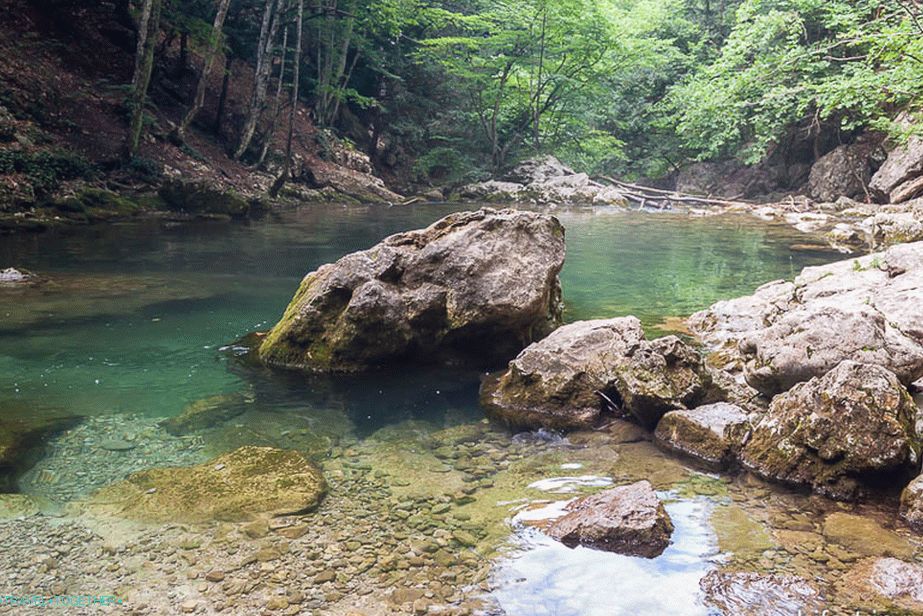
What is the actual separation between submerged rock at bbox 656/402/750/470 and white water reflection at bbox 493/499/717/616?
0.94 m

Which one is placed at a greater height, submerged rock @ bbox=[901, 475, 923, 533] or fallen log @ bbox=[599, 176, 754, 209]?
fallen log @ bbox=[599, 176, 754, 209]

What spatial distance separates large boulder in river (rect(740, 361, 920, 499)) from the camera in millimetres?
3654

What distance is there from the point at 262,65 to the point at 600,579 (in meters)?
20.4

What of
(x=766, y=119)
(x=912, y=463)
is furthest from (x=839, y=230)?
(x=912, y=463)

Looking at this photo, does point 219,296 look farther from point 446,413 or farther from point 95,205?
point 95,205

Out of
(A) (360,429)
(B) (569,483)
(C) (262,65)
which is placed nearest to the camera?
(B) (569,483)

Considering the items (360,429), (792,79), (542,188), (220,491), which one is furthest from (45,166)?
(792,79)

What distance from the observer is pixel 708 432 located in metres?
4.35

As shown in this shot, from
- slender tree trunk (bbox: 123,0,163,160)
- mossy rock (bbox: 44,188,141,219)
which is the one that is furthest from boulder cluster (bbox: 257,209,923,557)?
slender tree trunk (bbox: 123,0,163,160)

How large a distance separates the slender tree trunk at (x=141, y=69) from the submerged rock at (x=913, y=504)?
17.4m

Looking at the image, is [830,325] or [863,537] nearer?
[863,537]

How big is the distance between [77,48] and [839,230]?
21730 millimetres

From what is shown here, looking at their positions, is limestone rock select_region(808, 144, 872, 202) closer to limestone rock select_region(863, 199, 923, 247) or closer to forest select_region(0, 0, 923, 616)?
forest select_region(0, 0, 923, 616)

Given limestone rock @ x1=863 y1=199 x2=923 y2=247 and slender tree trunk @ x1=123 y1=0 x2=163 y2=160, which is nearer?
limestone rock @ x1=863 y1=199 x2=923 y2=247
